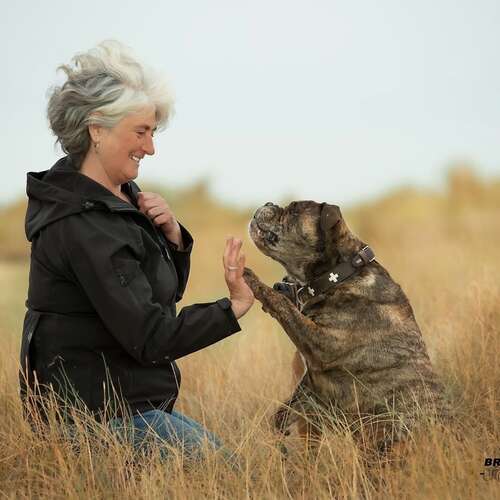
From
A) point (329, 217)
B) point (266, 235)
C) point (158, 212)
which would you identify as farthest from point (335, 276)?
point (158, 212)

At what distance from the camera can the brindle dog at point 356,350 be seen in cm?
435

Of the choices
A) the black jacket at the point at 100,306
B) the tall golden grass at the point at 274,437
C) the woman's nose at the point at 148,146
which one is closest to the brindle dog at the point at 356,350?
the tall golden grass at the point at 274,437

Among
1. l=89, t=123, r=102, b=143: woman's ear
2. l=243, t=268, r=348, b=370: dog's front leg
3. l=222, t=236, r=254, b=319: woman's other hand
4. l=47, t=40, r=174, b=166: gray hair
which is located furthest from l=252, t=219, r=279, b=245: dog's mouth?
l=89, t=123, r=102, b=143: woman's ear

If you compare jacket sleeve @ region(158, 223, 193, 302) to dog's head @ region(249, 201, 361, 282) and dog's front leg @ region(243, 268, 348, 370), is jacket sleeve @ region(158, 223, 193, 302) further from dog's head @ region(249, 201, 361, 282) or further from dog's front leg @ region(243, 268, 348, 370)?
dog's head @ region(249, 201, 361, 282)

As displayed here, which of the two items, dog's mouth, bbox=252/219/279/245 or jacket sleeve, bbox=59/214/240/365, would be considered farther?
dog's mouth, bbox=252/219/279/245

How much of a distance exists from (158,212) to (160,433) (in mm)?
1154

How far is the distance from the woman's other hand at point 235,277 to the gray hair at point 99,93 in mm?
819

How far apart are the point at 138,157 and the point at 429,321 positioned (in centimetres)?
405

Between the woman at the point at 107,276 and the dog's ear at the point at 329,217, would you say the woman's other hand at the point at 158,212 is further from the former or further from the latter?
the dog's ear at the point at 329,217

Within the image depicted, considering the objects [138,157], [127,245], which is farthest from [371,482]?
[138,157]

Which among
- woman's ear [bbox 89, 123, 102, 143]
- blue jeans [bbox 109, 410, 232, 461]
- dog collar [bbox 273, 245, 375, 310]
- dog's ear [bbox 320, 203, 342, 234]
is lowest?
blue jeans [bbox 109, 410, 232, 461]

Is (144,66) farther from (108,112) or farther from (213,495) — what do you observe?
(213,495)

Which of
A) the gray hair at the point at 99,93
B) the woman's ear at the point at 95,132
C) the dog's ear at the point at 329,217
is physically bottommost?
the dog's ear at the point at 329,217

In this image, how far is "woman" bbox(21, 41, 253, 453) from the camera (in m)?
3.59
